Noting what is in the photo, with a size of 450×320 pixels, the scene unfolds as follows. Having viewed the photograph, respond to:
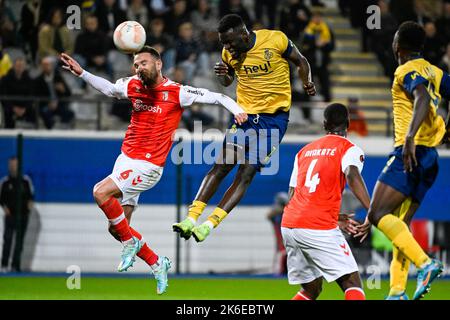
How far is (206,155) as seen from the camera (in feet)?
56.6

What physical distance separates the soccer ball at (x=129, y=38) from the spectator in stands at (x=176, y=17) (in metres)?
9.14

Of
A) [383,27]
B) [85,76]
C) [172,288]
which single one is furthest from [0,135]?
[383,27]

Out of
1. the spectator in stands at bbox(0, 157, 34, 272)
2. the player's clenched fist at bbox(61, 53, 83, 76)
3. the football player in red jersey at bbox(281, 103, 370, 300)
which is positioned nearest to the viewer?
the football player in red jersey at bbox(281, 103, 370, 300)

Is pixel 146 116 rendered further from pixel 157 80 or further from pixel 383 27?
pixel 383 27

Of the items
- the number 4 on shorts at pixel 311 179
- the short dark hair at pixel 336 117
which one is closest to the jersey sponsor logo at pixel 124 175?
the number 4 on shorts at pixel 311 179

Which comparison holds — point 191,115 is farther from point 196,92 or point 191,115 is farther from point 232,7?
point 196,92

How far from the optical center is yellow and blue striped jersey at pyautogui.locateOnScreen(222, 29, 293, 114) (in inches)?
424

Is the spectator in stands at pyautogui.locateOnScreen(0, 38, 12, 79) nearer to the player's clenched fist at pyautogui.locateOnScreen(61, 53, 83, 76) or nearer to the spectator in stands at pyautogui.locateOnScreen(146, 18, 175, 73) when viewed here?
the spectator in stands at pyautogui.locateOnScreen(146, 18, 175, 73)

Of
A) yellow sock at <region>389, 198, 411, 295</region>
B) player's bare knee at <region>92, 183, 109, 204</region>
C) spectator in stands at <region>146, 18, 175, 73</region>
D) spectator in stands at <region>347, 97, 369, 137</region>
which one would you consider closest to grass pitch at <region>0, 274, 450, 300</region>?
player's bare knee at <region>92, 183, 109, 204</region>

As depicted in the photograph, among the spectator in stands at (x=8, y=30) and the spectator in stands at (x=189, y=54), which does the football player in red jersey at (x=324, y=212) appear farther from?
the spectator in stands at (x=8, y=30)

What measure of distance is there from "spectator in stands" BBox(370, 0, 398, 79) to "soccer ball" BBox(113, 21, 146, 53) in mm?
Answer: 10856

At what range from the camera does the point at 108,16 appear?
19.3 metres

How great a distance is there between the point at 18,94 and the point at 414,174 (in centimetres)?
1057
